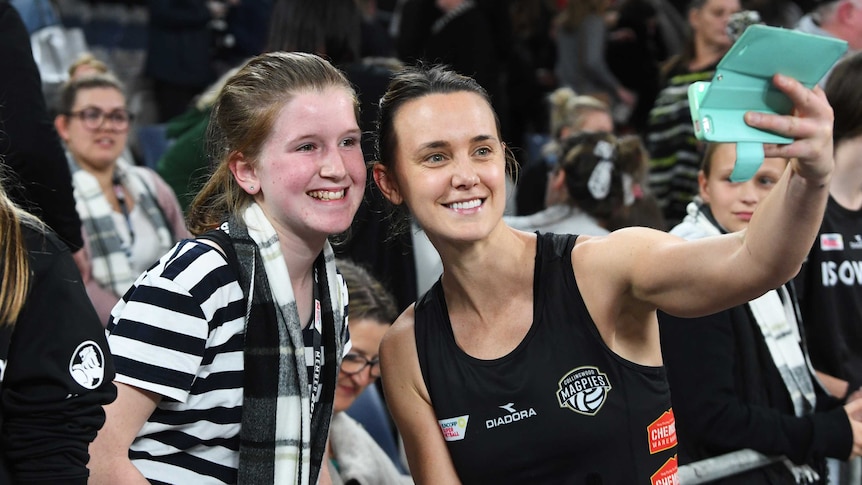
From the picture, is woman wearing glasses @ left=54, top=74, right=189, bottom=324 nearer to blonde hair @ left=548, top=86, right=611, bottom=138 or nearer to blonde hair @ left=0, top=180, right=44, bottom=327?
blonde hair @ left=548, top=86, right=611, bottom=138

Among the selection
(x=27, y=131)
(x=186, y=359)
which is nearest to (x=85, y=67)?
(x=27, y=131)

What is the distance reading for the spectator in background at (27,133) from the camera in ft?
11.3

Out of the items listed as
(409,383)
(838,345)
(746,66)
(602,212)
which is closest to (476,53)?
(602,212)


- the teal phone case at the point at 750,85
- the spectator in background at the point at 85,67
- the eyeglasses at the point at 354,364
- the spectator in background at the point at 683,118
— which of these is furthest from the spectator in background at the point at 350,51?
the teal phone case at the point at 750,85

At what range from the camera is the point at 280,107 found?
2432 millimetres

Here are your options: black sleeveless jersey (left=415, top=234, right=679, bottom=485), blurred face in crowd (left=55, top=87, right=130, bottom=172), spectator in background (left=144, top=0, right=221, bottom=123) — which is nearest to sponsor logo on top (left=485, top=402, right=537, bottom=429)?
black sleeveless jersey (left=415, top=234, right=679, bottom=485)

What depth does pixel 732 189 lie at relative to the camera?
3473 mm

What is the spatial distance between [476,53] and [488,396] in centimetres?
394

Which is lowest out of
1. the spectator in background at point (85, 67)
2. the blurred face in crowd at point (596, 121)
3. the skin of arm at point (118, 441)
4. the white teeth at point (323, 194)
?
the skin of arm at point (118, 441)

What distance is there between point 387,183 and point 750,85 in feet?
3.66

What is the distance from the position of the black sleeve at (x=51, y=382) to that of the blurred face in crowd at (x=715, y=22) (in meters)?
4.31

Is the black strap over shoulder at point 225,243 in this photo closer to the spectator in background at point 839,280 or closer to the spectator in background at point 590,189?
the spectator in background at point 839,280

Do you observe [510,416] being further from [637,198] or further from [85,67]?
[85,67]

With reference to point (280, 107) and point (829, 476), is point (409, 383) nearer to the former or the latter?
point (280, 107)
